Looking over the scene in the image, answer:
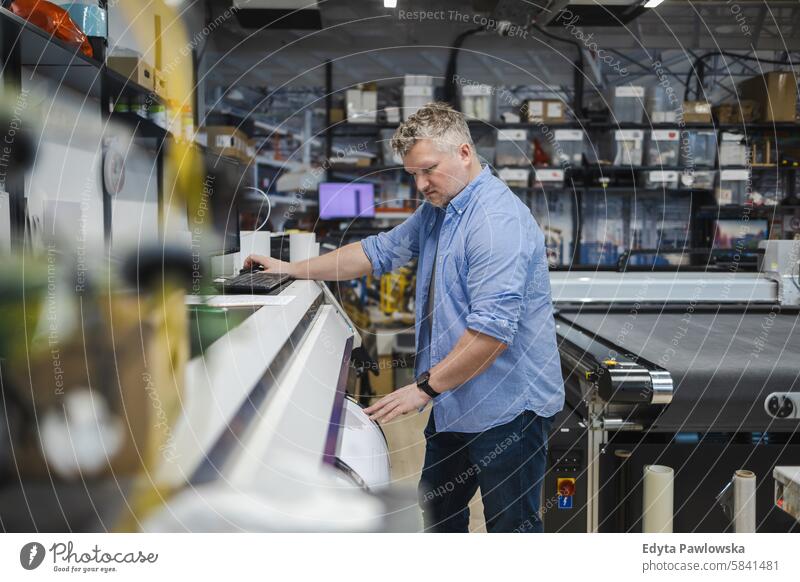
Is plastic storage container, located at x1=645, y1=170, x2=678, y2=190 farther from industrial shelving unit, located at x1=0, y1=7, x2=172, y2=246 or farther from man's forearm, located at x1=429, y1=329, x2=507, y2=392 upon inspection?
man's forearm, located at x1=429, y1=329, x2=507, y2=392

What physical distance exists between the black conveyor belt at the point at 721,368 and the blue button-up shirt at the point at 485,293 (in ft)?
1.21

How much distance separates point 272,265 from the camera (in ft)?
6.98

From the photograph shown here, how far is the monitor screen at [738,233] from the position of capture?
5.45 m

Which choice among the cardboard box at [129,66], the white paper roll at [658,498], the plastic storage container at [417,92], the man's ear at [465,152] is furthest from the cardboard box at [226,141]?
the white paper roll at [658,498]

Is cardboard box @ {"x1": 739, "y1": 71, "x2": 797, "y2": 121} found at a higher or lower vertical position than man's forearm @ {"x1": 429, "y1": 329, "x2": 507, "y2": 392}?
higher

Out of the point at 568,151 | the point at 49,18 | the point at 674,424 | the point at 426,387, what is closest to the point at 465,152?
the point at 426,387

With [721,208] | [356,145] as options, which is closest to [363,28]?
[356,145]

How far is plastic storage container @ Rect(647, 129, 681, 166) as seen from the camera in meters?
5.18

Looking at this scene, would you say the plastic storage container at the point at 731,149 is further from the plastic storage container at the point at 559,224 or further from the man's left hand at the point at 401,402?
the man's left hand at the point at 401,402

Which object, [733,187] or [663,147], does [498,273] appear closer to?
[663,147]

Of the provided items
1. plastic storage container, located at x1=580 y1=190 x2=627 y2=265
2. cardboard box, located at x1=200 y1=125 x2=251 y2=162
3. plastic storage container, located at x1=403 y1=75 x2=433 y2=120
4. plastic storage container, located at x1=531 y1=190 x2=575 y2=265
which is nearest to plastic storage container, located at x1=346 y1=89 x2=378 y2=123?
plastic storage container, located at x1=403 y1=75 x2=433 y2=120

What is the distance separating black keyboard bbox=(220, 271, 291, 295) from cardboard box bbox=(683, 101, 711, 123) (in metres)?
4.14
